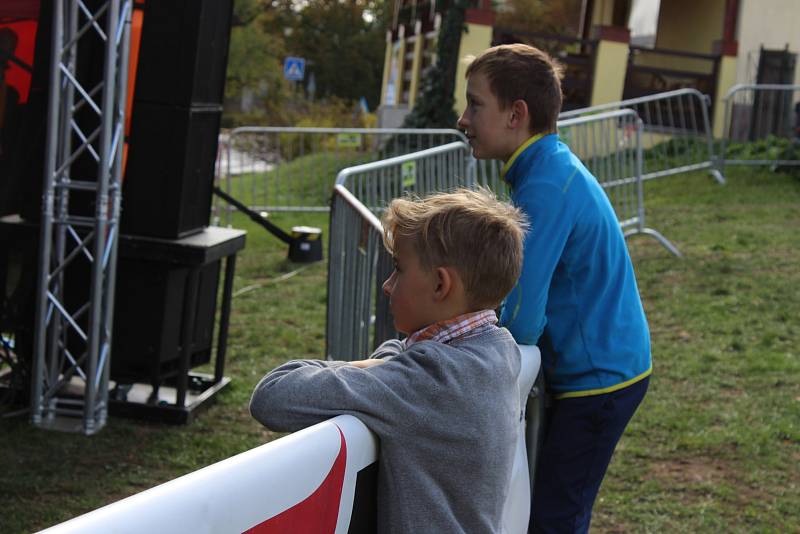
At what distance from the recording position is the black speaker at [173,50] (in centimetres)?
598

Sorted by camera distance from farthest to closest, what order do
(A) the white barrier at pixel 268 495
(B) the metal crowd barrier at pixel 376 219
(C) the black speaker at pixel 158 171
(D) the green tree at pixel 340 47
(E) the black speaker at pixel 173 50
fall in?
(D) the green tree at pixel 340 47, (C) the black speaker at pixel 158 171, (E) the black speaker at pixel 173 50, (B) the metal crowd barrier at pixel 376 219, (A) the white barrier at pixel 268 495

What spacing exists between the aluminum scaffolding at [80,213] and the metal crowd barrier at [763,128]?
10184mm

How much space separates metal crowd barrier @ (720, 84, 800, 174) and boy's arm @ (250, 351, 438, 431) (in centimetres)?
1302

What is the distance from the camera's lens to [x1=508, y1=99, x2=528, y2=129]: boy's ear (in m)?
2.98

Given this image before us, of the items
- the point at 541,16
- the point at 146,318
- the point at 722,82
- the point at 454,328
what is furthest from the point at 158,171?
the point at 541,16

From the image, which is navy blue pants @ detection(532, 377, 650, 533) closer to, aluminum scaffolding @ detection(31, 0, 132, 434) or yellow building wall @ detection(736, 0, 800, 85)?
aluminum scaffolding @ detection(31, 0, 132, 434)

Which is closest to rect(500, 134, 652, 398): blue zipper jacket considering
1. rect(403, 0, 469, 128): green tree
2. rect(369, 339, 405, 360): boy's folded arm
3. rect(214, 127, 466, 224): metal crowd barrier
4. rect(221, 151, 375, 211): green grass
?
rect(369, 339, 405, 360): boy's folded arm

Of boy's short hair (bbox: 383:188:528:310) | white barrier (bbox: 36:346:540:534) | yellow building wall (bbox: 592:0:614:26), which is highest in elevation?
yellow building wall (bbox: 592:0:614:26)

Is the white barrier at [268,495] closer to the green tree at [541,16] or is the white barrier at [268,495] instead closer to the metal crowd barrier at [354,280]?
the metal crowd barrier at [354,280]

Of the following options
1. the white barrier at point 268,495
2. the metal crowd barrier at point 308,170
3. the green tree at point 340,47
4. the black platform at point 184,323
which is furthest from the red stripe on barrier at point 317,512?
the green tree at point 340,47

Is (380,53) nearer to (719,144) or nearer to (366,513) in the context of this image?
(719,144)

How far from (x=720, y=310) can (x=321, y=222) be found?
693cm

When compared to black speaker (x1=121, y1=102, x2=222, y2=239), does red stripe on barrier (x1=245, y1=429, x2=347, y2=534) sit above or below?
below

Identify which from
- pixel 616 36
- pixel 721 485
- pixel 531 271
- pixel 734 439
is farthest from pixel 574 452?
pixel 616 36
